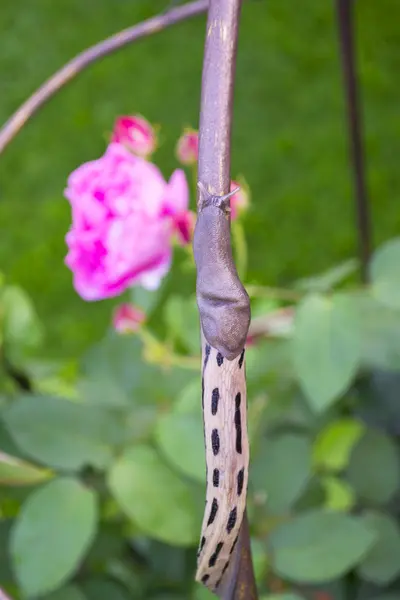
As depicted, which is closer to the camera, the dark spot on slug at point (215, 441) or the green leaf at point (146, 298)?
the dark spot on slug at point (215, 441)

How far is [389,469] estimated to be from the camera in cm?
53

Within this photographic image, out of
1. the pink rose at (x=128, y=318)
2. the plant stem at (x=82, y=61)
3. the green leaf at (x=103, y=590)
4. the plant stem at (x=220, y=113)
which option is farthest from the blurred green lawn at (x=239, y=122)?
the plant stem at (x=220, y=113)

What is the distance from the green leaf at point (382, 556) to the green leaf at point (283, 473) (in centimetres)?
6

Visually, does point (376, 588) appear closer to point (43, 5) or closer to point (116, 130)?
point (116, 130)

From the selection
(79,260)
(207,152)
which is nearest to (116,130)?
(79,260)

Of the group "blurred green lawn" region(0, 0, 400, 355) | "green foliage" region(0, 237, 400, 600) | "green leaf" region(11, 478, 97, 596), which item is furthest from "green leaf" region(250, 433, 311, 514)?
"blurred green lawn" region(0, 0, 400, 355)

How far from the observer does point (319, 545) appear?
455 millimetres

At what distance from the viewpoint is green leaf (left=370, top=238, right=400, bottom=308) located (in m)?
0.54

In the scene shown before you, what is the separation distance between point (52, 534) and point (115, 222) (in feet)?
0.60

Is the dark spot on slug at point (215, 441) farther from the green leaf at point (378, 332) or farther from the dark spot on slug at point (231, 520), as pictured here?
the green leaf at point (378, 332)

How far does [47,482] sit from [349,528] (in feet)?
0.62

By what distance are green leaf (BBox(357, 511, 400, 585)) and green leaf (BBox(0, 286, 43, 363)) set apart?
27 cm

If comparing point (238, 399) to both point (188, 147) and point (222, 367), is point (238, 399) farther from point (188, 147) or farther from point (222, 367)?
point (188, 147)

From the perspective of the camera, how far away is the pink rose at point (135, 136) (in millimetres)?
529
